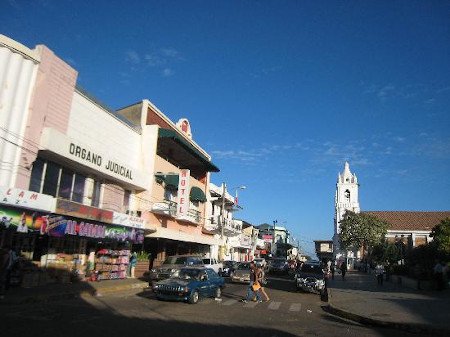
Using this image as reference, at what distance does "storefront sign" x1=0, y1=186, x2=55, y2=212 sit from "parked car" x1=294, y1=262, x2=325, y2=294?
14460mm

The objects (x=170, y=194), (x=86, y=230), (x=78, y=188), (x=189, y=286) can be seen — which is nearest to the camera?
(x=189, y=286)

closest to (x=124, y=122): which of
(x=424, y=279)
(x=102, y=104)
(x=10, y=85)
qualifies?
(x=102, y=104)

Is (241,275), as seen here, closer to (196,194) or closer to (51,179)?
(196,194)

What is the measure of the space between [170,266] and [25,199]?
10.0 metres

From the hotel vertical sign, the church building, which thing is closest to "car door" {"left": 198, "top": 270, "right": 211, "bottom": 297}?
the hotel vertical sign

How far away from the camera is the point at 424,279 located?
88.1 feet

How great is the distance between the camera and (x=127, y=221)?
24.9 m

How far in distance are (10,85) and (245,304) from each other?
13.1 m

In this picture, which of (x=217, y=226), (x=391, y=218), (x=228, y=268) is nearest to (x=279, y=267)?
(x=217, y=226)

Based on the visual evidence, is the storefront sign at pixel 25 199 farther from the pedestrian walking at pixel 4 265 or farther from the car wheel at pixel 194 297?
the car wheel at pixel 194 297

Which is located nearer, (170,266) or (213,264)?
(170,266)

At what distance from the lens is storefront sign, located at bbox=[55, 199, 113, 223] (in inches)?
→ 756

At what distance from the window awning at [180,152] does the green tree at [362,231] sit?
37.5 m

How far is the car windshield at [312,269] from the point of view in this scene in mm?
26372
